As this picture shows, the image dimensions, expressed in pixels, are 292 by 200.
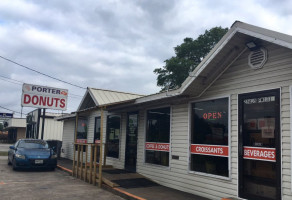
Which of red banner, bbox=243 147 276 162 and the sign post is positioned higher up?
the sign post

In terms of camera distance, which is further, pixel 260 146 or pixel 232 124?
pixel 232 124

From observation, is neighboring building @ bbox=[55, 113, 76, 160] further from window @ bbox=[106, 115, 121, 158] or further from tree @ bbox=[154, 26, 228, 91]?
tree @ bbox=[154, 26, 228, 91]

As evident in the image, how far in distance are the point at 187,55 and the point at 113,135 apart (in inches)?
975

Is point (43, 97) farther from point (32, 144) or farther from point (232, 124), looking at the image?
point (232, 124)

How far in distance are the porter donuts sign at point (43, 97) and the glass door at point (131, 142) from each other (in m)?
10.6

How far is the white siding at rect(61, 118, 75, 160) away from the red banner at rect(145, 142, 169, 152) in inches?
332

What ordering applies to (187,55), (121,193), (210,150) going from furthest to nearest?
(187,55)
(121,193)
(210,150)

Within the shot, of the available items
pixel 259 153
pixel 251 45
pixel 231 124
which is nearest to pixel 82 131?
pixel 231 124

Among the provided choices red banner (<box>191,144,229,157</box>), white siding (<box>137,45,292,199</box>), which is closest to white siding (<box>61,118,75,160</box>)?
white siding (<box>137,45,292,199</box>)

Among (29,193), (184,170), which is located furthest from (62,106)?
(184,170)

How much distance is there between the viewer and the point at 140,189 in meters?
8.13

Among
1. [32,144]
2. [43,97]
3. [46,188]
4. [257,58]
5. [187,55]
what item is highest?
[187,55]

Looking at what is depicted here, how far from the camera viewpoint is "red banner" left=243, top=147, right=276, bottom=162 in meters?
5.82

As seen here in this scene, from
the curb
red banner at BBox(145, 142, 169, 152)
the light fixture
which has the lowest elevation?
the curb
